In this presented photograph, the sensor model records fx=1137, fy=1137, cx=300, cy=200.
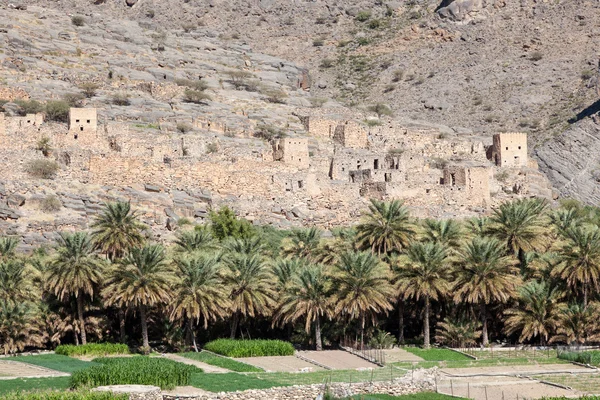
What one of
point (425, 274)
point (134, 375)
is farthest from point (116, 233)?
point (425, 274)

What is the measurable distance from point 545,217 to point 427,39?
69.5m

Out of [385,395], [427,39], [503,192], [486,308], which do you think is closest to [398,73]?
[427,39]

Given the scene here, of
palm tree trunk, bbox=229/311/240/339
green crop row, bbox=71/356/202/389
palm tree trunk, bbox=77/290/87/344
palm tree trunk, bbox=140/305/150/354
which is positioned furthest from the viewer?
palm tree trunk, bbox=229/311/240/339

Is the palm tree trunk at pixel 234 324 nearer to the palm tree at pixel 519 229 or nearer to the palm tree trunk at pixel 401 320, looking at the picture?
the palm tree trunk at pixel 401 320

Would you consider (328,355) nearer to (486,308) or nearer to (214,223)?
(486,308)

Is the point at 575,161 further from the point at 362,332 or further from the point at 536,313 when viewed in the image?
the point at 362,332

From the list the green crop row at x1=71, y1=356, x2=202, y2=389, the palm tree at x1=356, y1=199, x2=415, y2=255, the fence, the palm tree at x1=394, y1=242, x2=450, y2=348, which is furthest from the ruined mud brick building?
the green crop row at x1=71, y1=356, x2=202, y2=389

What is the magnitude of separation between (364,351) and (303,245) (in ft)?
26.9

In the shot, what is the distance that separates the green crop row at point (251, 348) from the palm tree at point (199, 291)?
1.02 metres

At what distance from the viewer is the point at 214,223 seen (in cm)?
5953

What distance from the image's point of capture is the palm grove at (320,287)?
4588 cm

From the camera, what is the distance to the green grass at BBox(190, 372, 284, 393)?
37375 mm

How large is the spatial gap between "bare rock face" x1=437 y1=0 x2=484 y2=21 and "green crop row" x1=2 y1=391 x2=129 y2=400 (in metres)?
94.0

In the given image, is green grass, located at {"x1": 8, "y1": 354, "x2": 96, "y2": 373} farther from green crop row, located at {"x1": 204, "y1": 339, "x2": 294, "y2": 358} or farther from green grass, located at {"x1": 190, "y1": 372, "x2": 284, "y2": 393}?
green crop row, located at {"x1": 204, "y1": 339, "x2": 294, "y2": 358}
